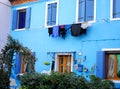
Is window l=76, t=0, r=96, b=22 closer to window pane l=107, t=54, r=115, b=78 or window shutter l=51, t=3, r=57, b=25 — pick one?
window shutter l=51, t=3, r=57, b=25

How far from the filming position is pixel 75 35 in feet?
44.3

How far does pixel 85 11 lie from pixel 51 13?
2.19 m

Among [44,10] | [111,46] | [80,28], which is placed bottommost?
[111,46]

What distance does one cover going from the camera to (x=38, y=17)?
50.8 ft

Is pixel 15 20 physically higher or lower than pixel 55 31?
higher

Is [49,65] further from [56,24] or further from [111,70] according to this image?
[111,70]

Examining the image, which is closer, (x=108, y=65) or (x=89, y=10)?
(x=108, y=65)

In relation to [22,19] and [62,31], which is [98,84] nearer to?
[62,31]

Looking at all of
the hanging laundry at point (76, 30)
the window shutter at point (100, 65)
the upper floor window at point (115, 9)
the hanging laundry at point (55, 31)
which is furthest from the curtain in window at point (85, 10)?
Answer: the window shutter at point (100, 65)

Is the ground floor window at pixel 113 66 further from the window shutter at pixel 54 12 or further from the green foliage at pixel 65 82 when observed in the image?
the window shutter at pixel 54 12

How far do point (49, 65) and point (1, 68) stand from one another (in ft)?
14.3

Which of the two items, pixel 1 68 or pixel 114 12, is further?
pixel 114 12

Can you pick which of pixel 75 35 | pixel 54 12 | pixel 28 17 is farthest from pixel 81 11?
pixel 28 17

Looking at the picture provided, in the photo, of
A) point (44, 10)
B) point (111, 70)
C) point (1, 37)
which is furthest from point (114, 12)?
point (1, 37)
